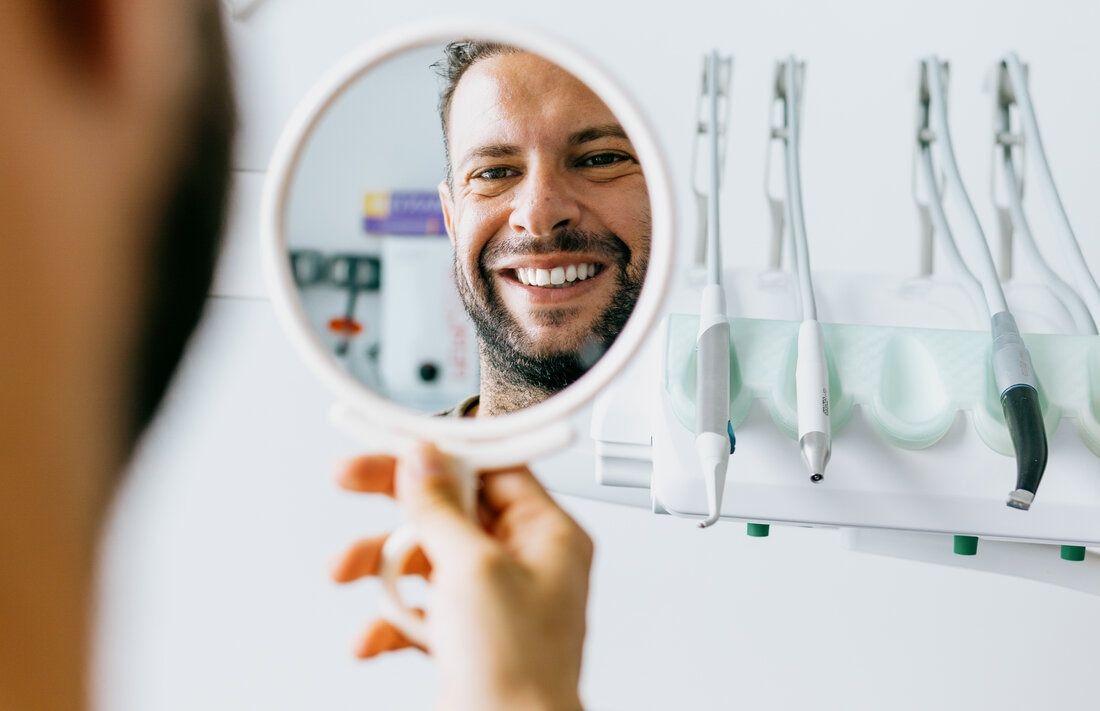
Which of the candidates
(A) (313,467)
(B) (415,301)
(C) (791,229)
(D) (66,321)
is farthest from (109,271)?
(A) (313,467)

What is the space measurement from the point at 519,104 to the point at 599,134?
4 centimetres

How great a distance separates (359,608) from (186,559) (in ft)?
0.69

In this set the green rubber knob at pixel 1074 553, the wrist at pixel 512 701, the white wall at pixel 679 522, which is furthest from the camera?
the white wall at pixel 679 522

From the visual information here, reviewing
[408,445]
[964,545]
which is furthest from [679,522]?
[408,445]

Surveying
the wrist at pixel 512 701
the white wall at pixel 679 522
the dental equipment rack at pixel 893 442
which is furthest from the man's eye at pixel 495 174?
the white wall at pixel 679 522

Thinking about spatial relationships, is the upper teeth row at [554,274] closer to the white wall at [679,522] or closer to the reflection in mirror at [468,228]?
the reflection in mirror at [468,228]

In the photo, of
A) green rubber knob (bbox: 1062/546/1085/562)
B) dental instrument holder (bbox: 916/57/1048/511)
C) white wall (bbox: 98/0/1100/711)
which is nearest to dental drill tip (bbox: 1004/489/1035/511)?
dental instrument holder (bbox: 916/57/1048/511)

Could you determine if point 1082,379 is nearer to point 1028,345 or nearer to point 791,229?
point 1028,345

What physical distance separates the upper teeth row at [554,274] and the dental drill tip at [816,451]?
127 mm

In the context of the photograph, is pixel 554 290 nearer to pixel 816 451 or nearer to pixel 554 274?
pixel 554 274

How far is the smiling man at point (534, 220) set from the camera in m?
0.43

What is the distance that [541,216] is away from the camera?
1.47 ft

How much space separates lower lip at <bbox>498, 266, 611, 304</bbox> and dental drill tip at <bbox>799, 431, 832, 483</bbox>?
4.8 inches

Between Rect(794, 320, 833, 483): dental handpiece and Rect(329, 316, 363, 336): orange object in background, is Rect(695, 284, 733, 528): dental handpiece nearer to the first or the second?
Rect(794, 320, 833, 483): dental handpiece
